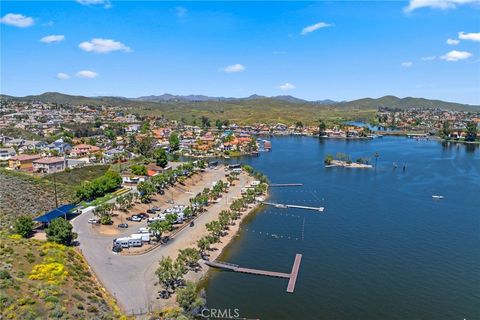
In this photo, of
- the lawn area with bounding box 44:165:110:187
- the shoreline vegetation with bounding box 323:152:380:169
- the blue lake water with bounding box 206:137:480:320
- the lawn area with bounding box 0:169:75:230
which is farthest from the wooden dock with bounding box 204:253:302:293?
the shoreline vegetation with bounding box 323:152:380:169

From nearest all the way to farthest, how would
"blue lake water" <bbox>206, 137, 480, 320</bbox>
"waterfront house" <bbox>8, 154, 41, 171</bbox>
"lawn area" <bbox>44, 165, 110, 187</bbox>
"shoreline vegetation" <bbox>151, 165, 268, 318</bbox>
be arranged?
"shoreline vegetation" <bbox>151, 165, 268, 318</bbox> → "blue lake water" <bbox>206, 137, 480, 320</bbox> → "lawn area" <bbox>44, 165, 110, 187</bbox> → "waterfront house" <bbox>8, 154, 41, 171</bbox>

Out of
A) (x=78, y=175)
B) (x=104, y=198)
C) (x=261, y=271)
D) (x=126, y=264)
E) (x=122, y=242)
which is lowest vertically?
(x=261, y=271)

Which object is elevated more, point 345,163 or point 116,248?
point 345,163

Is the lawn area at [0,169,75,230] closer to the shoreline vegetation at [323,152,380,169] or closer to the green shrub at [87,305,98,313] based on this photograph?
the green shrub at [87,305,98,313]

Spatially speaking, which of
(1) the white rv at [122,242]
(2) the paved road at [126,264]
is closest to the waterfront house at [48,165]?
(2) the paved road at [126,264]

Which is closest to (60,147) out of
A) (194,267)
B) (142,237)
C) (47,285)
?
(142,237)

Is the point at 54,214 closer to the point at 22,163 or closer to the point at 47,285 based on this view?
the point at 47,285

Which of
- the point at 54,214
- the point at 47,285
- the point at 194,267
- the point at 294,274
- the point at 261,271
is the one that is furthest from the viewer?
the point at 54,214

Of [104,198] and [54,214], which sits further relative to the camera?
[104,198]
